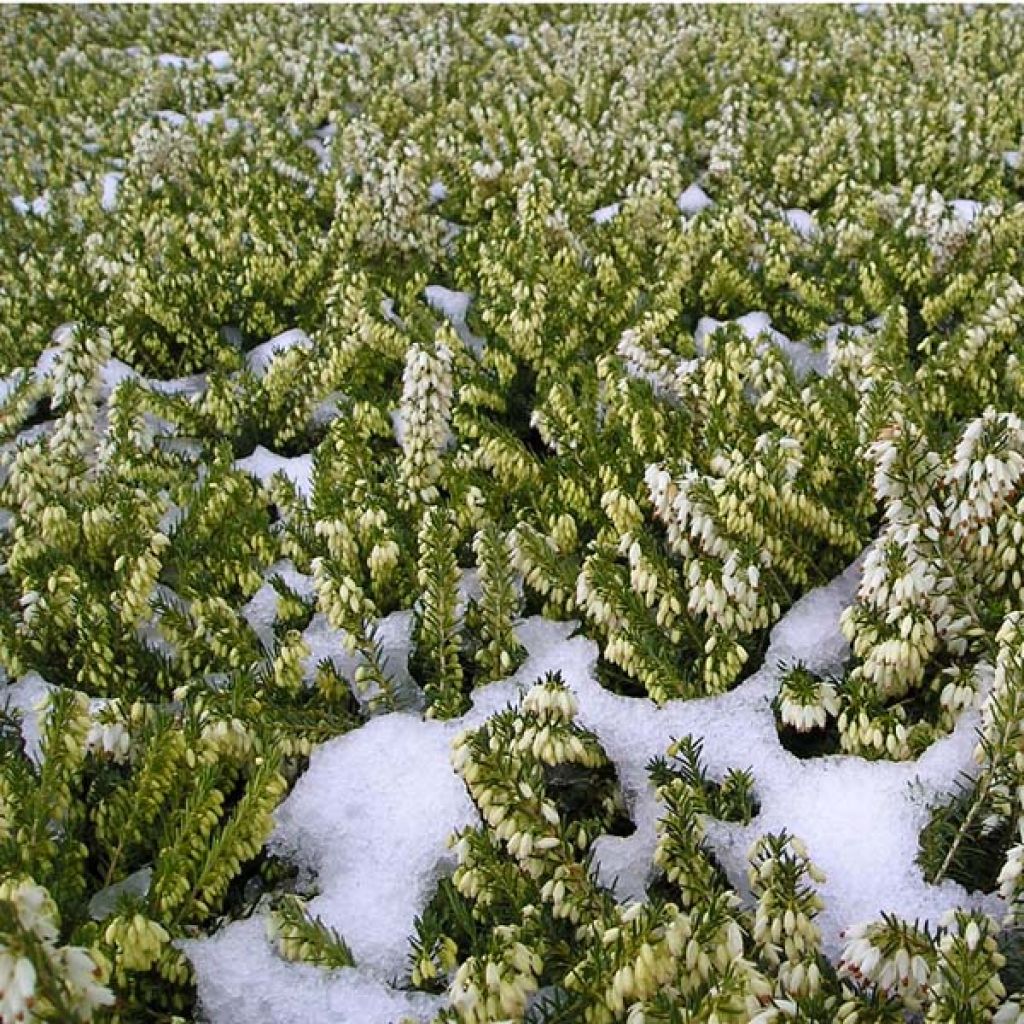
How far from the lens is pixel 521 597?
4.40 metres

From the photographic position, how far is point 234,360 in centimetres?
580

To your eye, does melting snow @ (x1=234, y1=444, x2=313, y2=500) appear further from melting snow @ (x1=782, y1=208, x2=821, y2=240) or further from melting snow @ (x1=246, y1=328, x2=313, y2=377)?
melting snow @ (x1=782, y1=208, x2=821, y2=240)

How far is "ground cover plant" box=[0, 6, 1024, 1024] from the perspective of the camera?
9.43 ft

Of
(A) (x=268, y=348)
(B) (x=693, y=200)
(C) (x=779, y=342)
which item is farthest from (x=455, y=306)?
(B) (x=693, y=200)

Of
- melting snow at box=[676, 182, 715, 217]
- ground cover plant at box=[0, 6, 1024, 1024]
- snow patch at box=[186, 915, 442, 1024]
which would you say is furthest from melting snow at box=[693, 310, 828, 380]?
snow patch at box=[186, 915, 442, 1024]

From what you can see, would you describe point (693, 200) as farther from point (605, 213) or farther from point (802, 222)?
point (802, 222)

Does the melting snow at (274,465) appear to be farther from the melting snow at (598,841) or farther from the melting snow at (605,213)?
the melting snow at (605,213)

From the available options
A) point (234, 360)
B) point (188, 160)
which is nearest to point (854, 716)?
point (234, 360)

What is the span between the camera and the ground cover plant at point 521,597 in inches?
113

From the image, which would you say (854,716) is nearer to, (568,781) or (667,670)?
(667,670)

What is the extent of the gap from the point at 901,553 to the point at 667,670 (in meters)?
0.91

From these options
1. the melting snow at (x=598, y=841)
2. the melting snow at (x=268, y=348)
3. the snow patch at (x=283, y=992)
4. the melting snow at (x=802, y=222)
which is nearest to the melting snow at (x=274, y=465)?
the melting snow at (x=268, y=348)

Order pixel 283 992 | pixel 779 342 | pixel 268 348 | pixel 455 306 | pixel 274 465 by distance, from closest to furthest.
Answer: pixel 283 992 < pixel 274 465 < pixel 779 342 < pixel 268 348 < pixel 455 306

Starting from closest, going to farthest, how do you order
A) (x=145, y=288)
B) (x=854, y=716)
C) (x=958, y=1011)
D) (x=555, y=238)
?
(x=958, y=1011)
(x=854, y=716)
(x=145, y=288)
(x=555, y=238)
